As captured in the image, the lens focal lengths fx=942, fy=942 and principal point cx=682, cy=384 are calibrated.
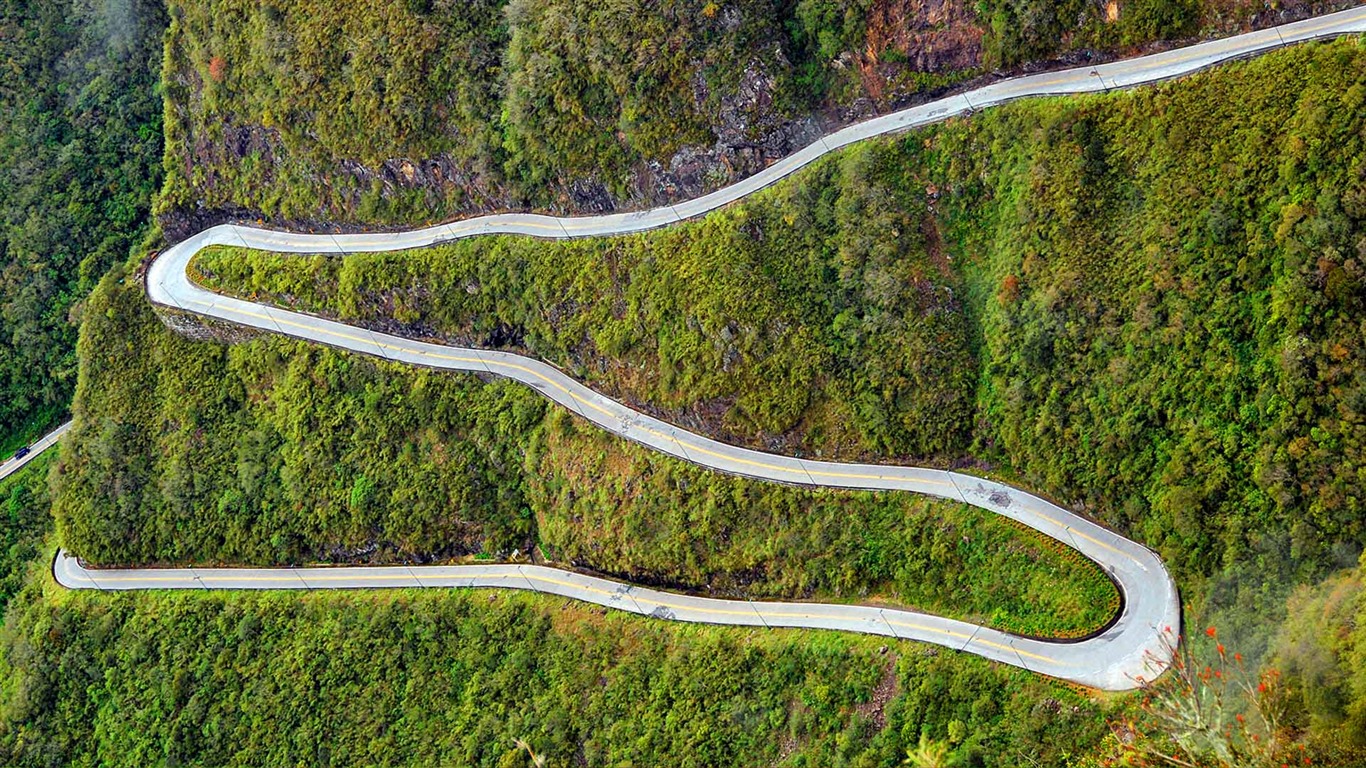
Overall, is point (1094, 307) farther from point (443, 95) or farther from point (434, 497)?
point (443, 95)

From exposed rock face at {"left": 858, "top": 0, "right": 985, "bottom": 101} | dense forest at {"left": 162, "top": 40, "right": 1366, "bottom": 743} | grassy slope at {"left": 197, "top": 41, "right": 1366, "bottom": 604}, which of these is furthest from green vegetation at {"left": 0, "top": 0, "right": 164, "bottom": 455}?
exposed rock face at {"left": 858, "top": 0, "right": 985, "bottom": 101}

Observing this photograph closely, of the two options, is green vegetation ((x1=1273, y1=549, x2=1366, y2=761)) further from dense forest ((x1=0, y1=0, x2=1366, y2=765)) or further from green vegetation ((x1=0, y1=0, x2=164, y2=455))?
green vegetation ((x1=0, y1=0, x2=164, y2=455))

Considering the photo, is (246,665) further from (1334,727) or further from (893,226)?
(1334,727)

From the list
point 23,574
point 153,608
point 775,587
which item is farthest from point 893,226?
point 23,574

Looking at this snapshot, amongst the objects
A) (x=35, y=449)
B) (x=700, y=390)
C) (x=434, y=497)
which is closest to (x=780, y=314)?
(x=700, y=390)

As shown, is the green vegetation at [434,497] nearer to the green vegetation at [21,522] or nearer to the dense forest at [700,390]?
the dense forest at [700,390]

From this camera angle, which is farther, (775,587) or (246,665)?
(246,665)
